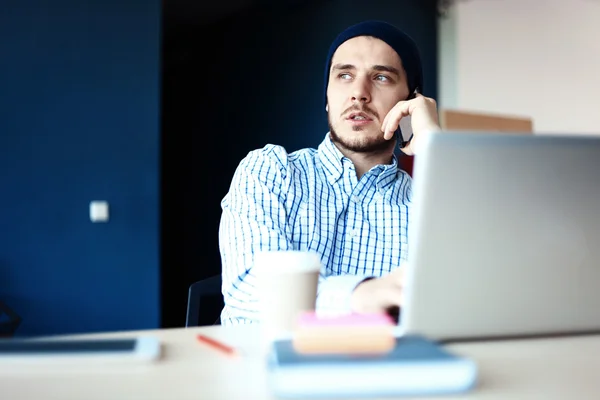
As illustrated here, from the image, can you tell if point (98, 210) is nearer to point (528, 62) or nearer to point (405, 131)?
point (405, 131)

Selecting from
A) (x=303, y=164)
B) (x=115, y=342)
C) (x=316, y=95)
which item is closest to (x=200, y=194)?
(x=316, y=95)

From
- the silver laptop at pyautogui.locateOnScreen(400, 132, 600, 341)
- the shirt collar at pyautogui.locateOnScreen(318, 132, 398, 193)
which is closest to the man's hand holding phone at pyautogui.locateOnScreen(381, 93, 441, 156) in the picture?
the shirt collar at pyautogui.locateOnScreen(318, 132, 398, 193)

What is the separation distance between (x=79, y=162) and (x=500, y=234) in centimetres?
265

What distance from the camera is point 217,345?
78 centimetres

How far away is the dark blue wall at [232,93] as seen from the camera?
4012 mm

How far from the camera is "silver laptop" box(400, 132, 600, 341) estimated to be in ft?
2.33

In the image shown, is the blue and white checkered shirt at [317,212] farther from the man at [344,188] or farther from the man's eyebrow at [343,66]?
the man's eyebrow at [343,66]

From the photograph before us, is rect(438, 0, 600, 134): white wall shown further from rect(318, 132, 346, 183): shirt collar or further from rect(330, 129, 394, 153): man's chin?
rect(318, 132, 346, 183): shirt collar

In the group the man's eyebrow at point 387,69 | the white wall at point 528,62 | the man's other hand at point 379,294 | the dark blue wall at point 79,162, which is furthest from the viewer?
the white wall at point 528,62

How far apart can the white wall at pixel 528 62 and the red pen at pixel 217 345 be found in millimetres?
3717

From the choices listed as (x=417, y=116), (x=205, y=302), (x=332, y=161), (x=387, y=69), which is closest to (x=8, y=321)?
(x=205, y=302)

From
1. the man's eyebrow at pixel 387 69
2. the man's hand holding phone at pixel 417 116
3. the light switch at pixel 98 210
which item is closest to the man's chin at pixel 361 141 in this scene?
the man's eyebrow at pixel 387 69

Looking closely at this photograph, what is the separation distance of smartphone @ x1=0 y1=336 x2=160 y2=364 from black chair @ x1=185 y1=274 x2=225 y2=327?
2.41ft

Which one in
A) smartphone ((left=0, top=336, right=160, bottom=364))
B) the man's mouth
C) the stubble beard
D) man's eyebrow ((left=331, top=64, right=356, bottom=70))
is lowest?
smartphone ((left=0, top=336, right=160, bottom=364))
